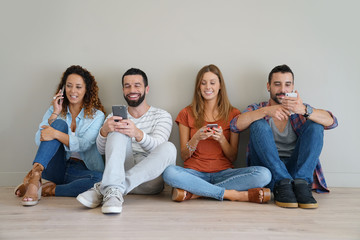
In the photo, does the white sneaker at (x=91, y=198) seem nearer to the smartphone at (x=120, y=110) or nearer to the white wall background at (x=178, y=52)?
the smartphone at (x=120, y=110)

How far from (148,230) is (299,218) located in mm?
983

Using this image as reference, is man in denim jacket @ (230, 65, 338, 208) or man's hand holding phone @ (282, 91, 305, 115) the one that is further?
man's hand holding phone @ (282, 91, 305, 115)

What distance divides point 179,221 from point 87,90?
166 centimetres

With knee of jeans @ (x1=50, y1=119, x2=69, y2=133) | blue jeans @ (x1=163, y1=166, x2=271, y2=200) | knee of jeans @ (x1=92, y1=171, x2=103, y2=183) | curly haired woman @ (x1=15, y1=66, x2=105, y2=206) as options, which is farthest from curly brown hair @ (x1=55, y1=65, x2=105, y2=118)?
blue jeans @ (x1=163, y1=166, x2=271, y2=200)

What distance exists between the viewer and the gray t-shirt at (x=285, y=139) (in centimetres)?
283

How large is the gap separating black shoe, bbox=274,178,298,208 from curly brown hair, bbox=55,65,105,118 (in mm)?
1753

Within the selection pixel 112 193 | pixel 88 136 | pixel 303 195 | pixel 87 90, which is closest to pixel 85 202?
pixel 112 193

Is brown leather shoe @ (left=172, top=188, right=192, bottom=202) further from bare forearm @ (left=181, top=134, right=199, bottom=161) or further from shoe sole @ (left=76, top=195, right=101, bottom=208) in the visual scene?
shoe sole @ (left=76, top=195, right=101, bottom=208)

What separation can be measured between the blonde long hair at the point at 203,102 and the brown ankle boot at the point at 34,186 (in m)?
1.39

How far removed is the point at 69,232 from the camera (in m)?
1.71

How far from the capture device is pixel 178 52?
3.12 meters

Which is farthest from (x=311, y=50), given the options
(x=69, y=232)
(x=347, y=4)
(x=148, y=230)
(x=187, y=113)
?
(x=69, y=232)

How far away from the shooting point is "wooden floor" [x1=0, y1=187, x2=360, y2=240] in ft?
5.57

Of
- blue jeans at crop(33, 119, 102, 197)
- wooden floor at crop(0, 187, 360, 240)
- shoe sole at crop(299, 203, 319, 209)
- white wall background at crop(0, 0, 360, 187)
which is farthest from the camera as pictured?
white wall background at crop(0, 0, 360, 187)
